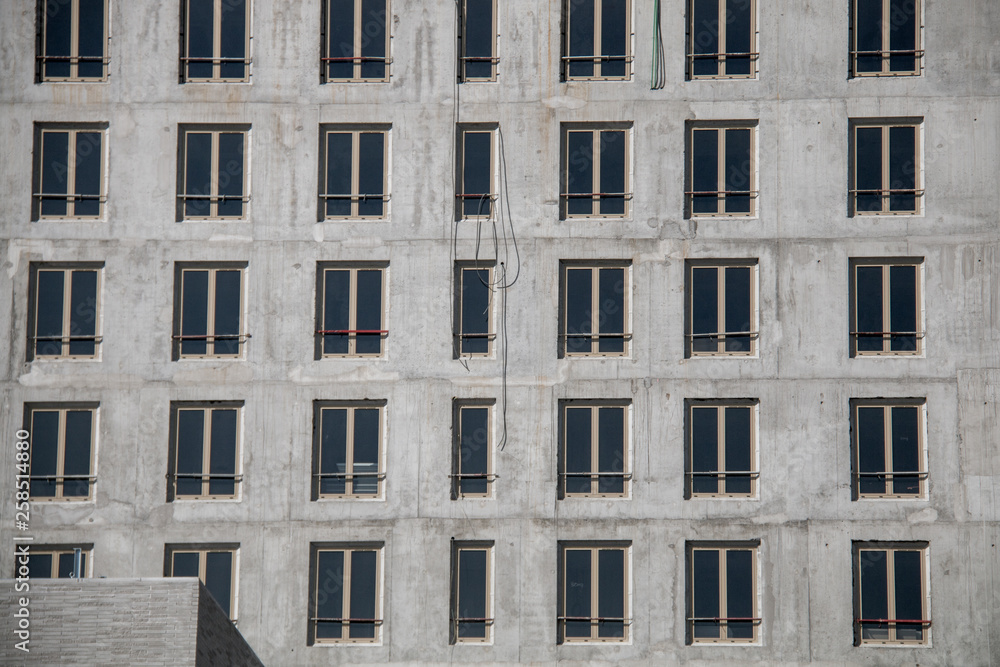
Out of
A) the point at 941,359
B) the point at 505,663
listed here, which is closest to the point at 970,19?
the point at 941,359

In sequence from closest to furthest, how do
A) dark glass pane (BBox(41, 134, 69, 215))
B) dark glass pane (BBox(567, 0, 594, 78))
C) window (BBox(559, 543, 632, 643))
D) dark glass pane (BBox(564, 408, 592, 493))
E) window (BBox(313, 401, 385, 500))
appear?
window (BBox(559, 543, 632, 643)) → dark glass pane (BBox(564, 408, 592, 493)) → window (BBox(313, 401, 385, 500)) → dark glass pane (BBox(41, 134, 69, 215)) → dark glass pane (BBox(567, 0, 594, 78))

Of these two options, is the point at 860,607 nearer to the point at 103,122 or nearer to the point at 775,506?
the point at 775,506

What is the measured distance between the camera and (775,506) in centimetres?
3061

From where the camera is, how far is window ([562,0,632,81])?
3238 cm

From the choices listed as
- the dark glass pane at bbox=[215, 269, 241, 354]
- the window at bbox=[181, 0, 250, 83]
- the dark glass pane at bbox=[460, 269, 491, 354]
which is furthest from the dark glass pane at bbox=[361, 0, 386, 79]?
the dark glass pane at bbox=[215, 269, 241, 354]

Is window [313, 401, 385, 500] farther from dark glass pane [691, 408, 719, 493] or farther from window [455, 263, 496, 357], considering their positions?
dark glass pane [691, 408, 719, 493]

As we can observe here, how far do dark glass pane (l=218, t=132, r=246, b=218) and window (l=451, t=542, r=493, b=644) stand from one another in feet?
35.0

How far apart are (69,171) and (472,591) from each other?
15349 millimetres

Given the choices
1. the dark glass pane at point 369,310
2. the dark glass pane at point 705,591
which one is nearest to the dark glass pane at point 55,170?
Result: the dark glass pane at point 369,310

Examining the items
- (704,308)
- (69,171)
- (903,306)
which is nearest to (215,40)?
(69,171)

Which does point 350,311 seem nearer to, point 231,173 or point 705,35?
point 231,173

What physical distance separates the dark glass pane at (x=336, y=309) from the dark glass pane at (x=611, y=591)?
8629 mm

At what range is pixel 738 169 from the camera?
32.0 m

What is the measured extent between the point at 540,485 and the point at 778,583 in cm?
644
